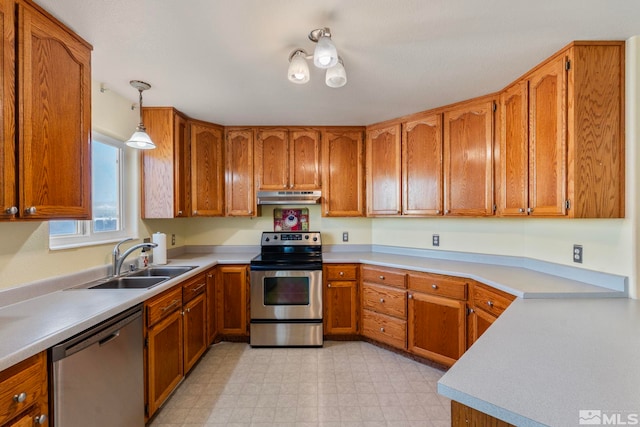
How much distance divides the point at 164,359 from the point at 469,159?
2.76 metres

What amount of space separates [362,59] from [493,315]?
73.8 inches

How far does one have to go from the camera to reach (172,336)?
201cm

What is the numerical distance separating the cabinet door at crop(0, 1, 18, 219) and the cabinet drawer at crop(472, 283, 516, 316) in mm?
2583

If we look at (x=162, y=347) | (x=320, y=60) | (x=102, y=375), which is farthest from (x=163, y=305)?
(x=320, y=60)

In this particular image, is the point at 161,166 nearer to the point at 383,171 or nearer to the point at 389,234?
the point at 383,171

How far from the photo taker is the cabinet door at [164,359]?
5.70 feet

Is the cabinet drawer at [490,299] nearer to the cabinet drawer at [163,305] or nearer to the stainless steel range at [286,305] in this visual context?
the stainless steel range at [286,305]

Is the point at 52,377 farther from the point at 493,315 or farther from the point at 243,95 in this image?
the point at 493,315

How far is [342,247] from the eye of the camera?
11.0ft

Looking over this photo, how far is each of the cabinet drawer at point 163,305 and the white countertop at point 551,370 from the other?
1.67 meters

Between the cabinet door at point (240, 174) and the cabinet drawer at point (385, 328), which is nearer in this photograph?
the cabinet drawer at point (385, 328)

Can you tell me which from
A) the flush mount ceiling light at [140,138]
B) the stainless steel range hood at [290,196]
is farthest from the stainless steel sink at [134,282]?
the stainless steel range hood at [290,196]

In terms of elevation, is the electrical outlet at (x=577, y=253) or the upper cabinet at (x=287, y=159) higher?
the upper cabinet at (x=287, y=159)

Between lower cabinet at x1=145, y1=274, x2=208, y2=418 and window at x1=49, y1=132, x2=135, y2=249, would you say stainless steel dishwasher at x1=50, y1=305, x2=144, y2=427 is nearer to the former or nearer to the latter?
lower cabinet at x1=145, y1=274, x2=208, y2=418
